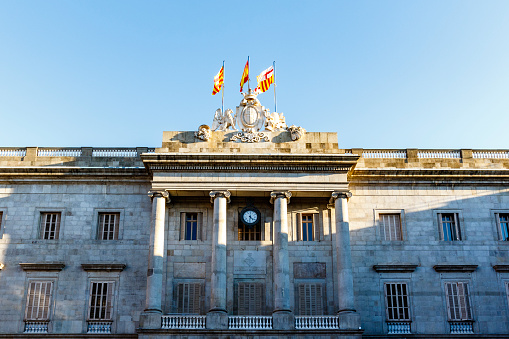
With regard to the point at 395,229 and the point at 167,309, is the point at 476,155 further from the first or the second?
the point at 167,309

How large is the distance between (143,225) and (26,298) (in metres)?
7.57

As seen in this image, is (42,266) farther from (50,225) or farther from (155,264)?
(155,264)

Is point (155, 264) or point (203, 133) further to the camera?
point (203, 133)

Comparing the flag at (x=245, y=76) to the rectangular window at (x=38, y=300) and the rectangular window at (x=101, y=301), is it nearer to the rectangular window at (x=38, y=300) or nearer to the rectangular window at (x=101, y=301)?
the rectangular window at (x=101, y=301)

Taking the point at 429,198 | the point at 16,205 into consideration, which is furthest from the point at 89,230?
the point at 429,198

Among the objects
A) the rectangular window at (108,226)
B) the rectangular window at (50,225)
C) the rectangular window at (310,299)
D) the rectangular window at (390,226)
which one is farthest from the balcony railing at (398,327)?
the rectangular window at (50,225)

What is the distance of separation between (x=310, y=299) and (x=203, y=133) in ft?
37.4

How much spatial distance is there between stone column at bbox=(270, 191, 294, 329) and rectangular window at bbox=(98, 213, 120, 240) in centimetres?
935

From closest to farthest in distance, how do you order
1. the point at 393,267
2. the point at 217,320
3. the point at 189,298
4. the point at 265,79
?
1. the point at 217,320
2. the point at 189,298
3. the point at 393,267
4. the point at 265,79

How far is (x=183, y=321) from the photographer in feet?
107

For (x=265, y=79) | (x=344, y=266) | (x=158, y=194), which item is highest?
(x=265, y=79)

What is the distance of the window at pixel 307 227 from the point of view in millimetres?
36219

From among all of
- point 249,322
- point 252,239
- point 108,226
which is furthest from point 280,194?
point 108,226

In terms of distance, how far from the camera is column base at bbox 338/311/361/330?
3231 cm
